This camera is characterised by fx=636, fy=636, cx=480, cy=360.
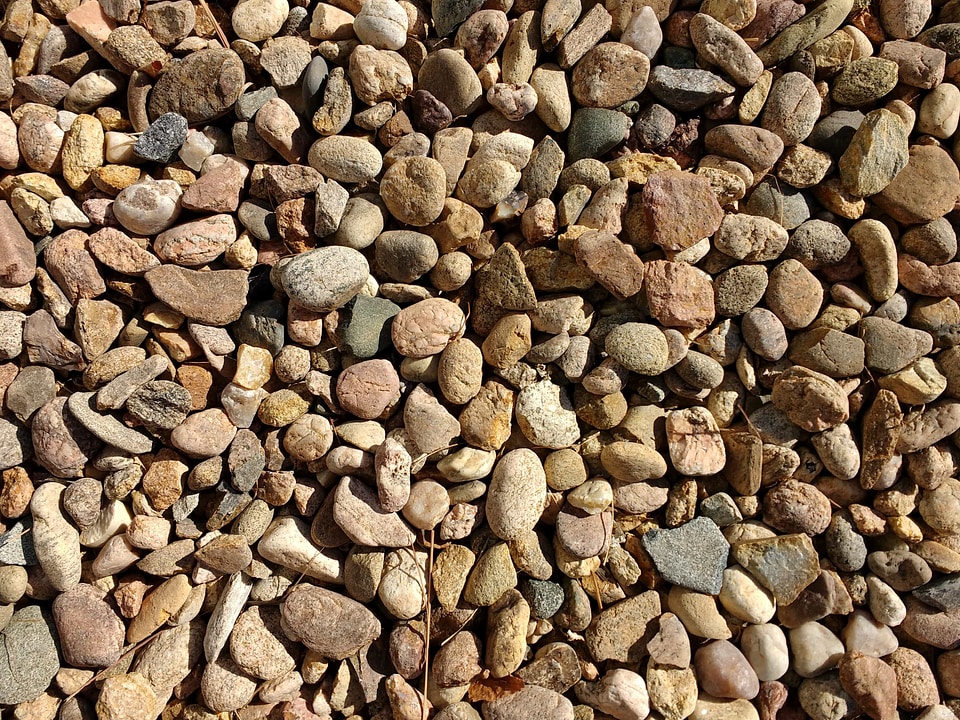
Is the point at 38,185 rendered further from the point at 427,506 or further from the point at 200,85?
the point at 427,506

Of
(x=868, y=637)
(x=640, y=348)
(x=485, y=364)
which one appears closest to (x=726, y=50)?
(x=640, y=348)

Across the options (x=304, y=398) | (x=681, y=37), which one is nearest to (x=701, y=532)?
(x=304, y=398)

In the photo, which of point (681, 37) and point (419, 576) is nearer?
point (419, 576)

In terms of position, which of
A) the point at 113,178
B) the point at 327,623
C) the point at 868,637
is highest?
the point at 113,178

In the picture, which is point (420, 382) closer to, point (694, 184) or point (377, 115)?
point (377, 115)

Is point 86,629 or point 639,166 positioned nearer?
point 86,629

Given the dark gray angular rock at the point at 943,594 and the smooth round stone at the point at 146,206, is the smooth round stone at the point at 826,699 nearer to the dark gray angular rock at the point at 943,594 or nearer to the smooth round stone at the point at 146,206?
the dark gray angular rock at the point at 943,594

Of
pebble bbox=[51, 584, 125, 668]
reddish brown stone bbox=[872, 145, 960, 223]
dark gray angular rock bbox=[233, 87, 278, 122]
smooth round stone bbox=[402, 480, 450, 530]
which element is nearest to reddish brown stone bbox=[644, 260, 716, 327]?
reddish brown stone bbox=[872, 145, 960, 223]
